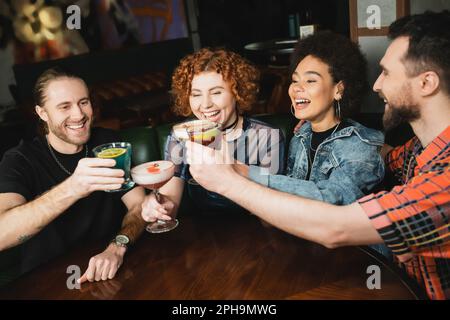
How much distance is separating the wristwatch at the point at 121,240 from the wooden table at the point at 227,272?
0.14 ft

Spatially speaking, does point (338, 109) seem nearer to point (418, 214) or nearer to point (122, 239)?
point (418, 214)

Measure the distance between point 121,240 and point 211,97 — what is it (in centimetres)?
99

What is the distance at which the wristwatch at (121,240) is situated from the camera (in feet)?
5.46

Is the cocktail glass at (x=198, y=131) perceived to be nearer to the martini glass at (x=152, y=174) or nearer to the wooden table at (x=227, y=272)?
the martini glass at (x=152, y=174)

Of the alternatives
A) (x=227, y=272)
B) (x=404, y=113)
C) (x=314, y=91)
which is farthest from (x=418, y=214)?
(x=314, y=91)

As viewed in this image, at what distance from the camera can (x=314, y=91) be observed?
212 centimetres

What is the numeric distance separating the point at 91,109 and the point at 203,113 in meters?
0.64

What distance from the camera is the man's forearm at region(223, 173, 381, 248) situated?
133cm

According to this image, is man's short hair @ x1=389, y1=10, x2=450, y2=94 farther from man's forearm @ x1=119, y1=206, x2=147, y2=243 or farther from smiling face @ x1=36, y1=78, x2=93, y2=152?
smiling face @ x1=36, y1=78, x2=93, y2=152

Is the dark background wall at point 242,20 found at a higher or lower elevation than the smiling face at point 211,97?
higher

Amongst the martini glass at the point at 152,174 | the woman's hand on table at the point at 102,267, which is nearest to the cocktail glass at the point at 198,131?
the martini glass at the point at 152,174

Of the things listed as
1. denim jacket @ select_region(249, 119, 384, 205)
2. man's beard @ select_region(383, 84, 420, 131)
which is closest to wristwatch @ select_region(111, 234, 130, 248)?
denim jacket @ select_region(249, 119, 384, 205)

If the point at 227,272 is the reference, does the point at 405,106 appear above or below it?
above
